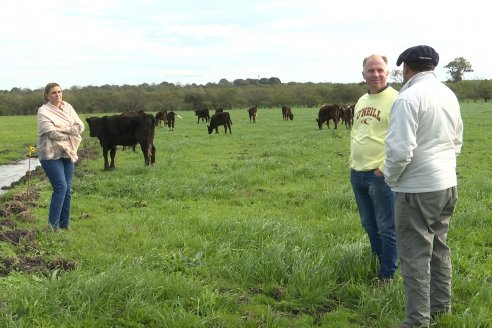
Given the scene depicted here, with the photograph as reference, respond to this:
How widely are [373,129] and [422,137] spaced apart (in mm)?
1032

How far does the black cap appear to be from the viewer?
3.67m

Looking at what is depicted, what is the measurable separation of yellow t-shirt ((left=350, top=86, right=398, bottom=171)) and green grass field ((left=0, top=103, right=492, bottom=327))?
114 cm

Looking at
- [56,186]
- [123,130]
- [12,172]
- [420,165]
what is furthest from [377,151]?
[12,172]

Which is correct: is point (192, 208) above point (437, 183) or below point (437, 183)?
below

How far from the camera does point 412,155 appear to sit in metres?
3.56

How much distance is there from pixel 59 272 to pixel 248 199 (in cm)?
478

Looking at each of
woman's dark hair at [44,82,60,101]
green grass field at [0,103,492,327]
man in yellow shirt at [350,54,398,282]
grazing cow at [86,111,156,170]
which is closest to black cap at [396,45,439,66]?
man in yellow shirt at [350,54,398,282]

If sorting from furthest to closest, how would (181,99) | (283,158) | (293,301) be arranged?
(181,99) → (283,158) → (293,301)

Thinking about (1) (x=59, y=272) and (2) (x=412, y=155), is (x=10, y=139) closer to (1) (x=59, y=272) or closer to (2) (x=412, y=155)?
(1) (x=59, y=272)

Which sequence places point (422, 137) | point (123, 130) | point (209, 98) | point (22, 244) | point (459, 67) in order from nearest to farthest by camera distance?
point (422, 137)
point (22, 244)
point (123, 130)
point (209, 98)
point (459, 67)

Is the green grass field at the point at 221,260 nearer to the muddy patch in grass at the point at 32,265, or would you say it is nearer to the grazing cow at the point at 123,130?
the muddy patch in grass at the point at 32,265

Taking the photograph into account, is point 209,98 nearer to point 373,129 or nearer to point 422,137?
point 373,129

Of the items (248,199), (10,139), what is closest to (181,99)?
(10,139)

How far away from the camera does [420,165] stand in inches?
143
